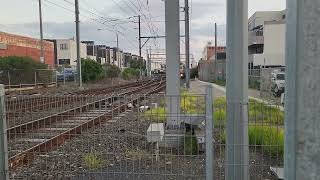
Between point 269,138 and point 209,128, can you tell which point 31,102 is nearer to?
point 269,138

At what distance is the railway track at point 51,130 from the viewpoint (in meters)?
8.87

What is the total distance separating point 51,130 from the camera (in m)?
12.3

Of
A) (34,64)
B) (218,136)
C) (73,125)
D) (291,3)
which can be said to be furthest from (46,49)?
(291,3)

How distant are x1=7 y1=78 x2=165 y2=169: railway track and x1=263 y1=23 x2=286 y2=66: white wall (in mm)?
58722

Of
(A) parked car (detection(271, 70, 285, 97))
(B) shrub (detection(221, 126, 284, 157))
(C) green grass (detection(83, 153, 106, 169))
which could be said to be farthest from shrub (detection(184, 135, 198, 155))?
(A) parked car (detection(271, 70, 285, 97))

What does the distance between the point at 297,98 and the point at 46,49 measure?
7741 cm

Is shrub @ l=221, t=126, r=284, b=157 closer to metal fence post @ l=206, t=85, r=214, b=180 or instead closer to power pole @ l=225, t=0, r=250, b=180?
power pole @ l=225, t=0, r=250, b=180

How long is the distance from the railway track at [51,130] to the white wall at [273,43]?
58722 mm

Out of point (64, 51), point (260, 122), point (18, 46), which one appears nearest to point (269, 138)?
point (260, 122)

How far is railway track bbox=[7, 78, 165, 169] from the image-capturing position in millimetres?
8867

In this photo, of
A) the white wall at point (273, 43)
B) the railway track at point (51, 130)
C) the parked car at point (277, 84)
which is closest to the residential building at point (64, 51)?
the white wall at point (273, 43)

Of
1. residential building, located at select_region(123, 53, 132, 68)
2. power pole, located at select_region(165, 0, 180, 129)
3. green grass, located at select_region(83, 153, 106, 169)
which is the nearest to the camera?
green grass, located at select_region(83, 153, 106, 169)

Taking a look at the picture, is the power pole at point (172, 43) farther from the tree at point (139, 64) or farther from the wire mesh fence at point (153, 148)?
the tree at point (139, 64)

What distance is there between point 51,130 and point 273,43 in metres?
63.6
